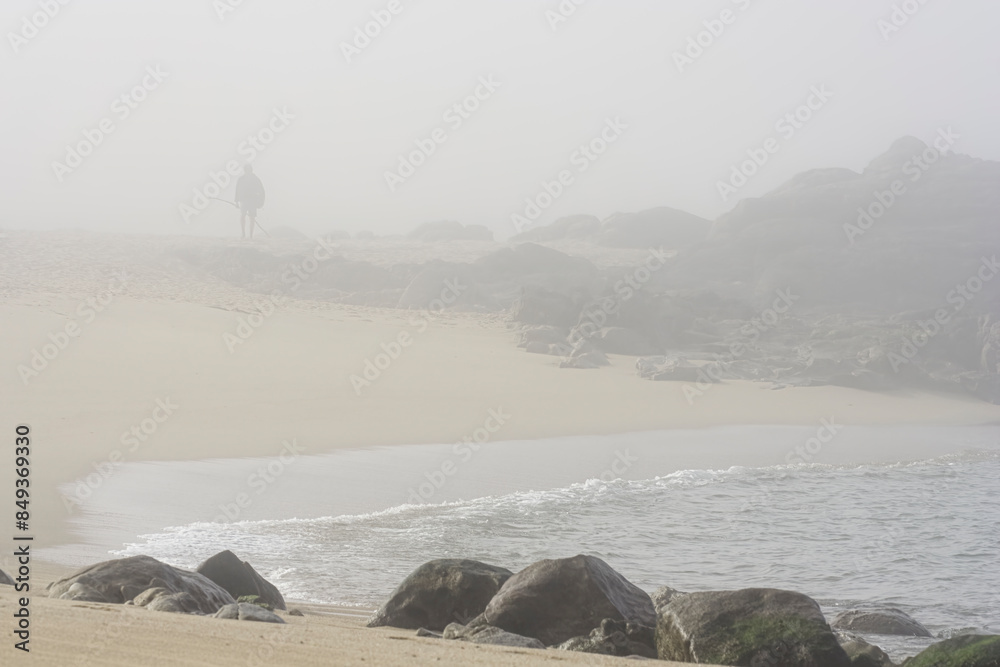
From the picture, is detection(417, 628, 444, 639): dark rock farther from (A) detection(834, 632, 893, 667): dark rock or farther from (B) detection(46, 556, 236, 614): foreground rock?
(A) detection(834, 632, 893, 667): dark rock

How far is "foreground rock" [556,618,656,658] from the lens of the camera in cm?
518

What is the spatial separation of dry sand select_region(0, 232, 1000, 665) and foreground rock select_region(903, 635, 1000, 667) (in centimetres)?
177

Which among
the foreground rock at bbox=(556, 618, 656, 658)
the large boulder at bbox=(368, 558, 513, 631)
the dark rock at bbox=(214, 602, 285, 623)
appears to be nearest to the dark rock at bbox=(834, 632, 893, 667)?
the foreground rock at bbox=(556, 618, 656, 658)

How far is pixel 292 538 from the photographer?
7.78 meters

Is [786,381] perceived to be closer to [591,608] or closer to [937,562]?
[937,562]

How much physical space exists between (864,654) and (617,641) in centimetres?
135

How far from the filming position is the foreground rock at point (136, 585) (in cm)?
516

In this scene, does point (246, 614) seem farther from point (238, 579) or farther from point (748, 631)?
point (748, 631)

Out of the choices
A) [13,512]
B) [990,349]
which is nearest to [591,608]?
[13,512]

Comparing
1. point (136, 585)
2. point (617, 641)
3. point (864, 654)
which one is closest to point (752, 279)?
point (864, 654)

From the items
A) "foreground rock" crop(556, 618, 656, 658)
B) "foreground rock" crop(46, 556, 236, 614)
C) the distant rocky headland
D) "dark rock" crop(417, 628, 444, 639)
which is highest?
the distant rocky headland

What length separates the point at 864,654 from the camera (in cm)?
511

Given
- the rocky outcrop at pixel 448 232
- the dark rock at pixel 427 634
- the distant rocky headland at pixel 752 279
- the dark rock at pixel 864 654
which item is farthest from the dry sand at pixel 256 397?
the rocky outcrop at pixel 448 232

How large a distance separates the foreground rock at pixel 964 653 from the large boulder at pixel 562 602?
62.1 inches
